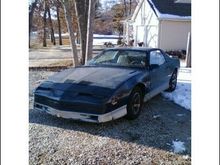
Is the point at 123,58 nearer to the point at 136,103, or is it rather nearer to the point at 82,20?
the point at 136,103

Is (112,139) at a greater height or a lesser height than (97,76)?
lesser

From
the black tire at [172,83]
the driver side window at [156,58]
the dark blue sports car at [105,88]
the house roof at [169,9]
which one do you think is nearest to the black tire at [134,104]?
the dark blue sports car at [105,88]

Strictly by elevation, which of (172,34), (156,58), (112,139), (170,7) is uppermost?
(170,7)

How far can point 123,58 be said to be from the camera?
5.82 m

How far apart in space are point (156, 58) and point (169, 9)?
12761 millimetres

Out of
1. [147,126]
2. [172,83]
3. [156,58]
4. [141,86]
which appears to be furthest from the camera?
[172,83]

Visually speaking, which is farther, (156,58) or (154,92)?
(156,58)

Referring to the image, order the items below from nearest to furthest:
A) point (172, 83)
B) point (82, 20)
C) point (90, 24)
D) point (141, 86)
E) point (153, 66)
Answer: point (141, 86), point (153, 66), point (172, 83), point (90, 24), point (82, 20)

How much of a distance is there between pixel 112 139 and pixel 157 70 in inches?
87.3

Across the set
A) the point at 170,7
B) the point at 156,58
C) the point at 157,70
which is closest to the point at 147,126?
the point at 157,70

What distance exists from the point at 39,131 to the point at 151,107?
2.19 metres

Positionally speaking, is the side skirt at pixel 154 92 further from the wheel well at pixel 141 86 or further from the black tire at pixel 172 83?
the black tire at pixel 172 83
